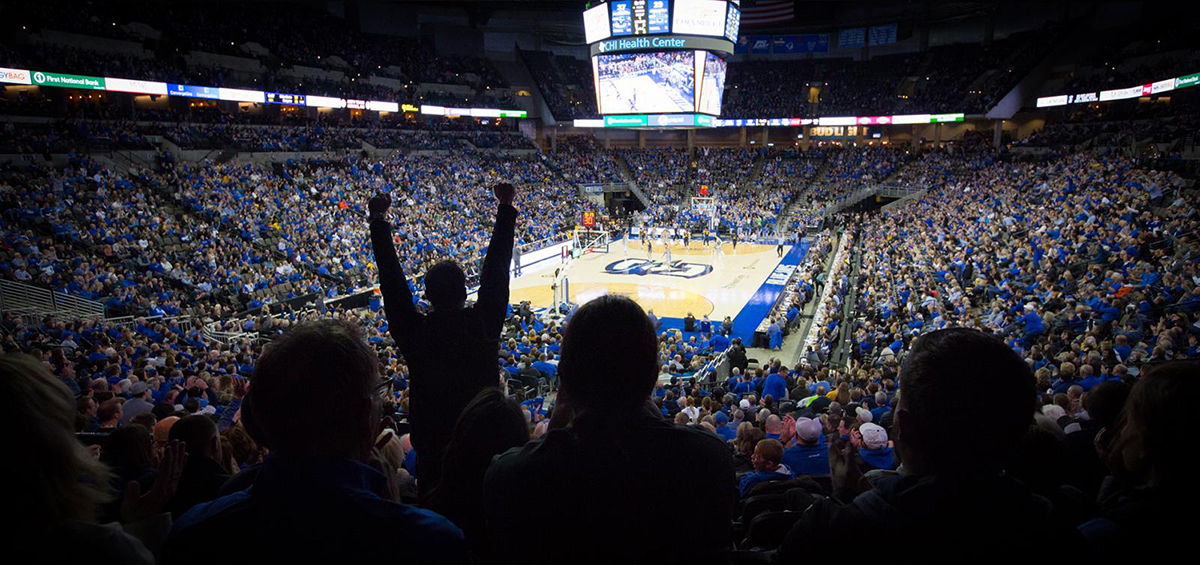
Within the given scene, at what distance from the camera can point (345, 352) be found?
1.78m

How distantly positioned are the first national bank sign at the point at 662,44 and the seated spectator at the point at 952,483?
29.2 m

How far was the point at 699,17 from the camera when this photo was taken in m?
28.9

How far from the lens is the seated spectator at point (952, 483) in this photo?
172 centimetres

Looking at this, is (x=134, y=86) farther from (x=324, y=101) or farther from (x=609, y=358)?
(x=609, y=358)

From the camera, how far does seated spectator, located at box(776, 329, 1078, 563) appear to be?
5.64ft

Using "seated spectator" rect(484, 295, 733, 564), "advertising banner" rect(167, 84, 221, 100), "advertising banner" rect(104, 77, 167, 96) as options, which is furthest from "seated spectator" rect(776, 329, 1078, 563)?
"advertising banner" rect(167, 84, 221, 100)

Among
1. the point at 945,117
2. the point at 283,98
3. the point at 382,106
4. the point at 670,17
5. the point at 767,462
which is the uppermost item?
the point at 670,17

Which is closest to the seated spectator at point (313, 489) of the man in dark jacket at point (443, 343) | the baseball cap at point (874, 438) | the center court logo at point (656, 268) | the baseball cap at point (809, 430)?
the man in dark jacket at point (443, 343)

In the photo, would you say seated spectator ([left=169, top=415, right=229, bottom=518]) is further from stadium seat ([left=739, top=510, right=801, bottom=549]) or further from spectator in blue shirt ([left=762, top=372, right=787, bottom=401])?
spectator in blue shirt ([left=762, top=372, right=787, bottom=401])

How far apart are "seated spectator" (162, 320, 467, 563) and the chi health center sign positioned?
1318 inches

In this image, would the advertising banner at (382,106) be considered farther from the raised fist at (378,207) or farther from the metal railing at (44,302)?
the raised fist at (378,207)

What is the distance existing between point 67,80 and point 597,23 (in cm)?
2275

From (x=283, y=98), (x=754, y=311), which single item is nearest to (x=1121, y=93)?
(x=754, y=311)

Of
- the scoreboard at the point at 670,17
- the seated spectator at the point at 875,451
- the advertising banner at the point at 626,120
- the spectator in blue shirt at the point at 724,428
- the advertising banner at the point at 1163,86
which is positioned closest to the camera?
the seated spectator at the point at 875,451
